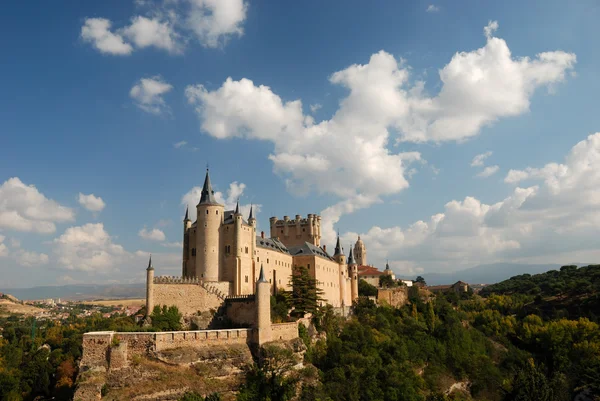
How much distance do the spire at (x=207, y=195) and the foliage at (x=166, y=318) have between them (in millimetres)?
12084

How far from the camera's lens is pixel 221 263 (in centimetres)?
5256

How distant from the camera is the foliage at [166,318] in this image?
44.4 meters

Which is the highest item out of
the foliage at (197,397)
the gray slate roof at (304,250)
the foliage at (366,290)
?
the gray slate roof at (304,250)

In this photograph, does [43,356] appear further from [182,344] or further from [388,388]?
[388,388]

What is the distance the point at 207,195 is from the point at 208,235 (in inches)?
179

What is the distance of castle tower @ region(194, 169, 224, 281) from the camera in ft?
169

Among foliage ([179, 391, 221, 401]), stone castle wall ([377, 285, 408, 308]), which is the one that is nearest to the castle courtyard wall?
foliage ([179, 391, 221, 401])

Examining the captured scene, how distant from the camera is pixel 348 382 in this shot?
46438 mm

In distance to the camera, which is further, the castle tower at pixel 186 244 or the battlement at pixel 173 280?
the castle tower at pixel 186 244

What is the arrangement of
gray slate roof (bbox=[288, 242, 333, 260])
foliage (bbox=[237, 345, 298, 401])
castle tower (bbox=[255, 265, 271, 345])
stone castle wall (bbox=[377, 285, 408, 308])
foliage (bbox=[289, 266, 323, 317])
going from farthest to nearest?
1. stone castle wall (bbox=[377, 285, 408, 308])
2. gray slate roof (bbox=[288, 242, 333, 260])
3. foliage (bbox=[289, 266, 323, 317])
4. castle tower (bbox=[255, 265, 271, 345])
5. foliage (bbox=[237, 345, 298, 401])

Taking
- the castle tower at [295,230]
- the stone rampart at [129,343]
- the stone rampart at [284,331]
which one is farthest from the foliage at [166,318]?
the castle tower at [295,230]

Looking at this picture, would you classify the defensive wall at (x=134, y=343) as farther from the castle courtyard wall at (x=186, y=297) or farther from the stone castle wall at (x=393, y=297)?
the stone castle wall at (x=393, y=297)

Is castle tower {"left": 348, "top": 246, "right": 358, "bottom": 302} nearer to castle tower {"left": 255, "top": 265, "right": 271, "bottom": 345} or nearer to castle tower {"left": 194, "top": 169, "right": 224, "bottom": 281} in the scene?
Result: castle tower {"left": 194, "top": 169, "right": 224, "bottom": 281}

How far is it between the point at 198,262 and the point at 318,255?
65.6ft
